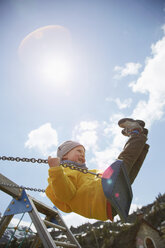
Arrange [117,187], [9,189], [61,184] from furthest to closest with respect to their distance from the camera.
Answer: [9,189] → [61,184] → [117,187]

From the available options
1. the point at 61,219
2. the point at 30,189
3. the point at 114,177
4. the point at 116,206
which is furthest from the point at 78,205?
the point at 61,219

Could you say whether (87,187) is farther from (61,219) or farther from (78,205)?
(61,219)

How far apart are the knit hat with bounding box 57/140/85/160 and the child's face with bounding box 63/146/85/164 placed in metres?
0.04

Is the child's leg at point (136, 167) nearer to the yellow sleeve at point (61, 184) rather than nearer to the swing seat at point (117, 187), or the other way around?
the swing seat at point (117, 187)

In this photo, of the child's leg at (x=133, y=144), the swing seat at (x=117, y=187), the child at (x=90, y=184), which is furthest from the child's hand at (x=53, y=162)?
the child's leg at (x=133, y=144)

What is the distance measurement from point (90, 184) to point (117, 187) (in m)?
0.46

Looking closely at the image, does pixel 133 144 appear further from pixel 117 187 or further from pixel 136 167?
pixel 117 187

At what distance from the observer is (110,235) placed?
12.6m

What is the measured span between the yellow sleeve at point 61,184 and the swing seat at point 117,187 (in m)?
0.47

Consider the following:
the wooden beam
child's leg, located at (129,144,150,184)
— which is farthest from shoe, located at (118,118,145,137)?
the wooden beam

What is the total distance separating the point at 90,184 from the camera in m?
2.03

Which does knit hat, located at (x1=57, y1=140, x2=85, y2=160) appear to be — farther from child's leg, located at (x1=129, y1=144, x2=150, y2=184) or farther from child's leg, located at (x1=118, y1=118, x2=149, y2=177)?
child's leg, located at (x1=129, y1=144, x2=150, y2=184)

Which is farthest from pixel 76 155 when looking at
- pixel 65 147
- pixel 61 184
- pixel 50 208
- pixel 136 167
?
pixel 50 208

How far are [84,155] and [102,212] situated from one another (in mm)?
899
